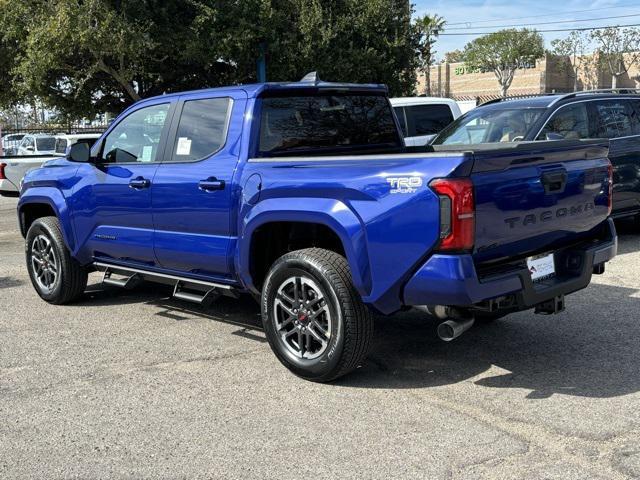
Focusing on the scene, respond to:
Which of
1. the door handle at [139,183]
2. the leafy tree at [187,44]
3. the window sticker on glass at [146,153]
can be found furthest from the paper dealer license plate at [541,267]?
the leafy tree at [187,44]

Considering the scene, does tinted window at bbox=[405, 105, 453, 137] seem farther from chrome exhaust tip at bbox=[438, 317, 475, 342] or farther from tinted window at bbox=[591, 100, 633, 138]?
chrome exhaust tip at bbox=[438, 317, 475, 342]

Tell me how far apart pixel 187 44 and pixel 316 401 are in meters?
16.3

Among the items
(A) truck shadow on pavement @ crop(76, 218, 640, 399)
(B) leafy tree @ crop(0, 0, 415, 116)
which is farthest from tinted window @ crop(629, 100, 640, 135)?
(B) leafy tree @ crop(0, 0, 415, 116)

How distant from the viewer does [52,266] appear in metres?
6.96

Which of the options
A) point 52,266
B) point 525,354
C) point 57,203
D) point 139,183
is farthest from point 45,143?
point 525,354

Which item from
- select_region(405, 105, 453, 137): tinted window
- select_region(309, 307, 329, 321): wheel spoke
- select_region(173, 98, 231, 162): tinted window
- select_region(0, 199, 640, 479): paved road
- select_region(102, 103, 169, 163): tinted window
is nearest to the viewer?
select_region(0, 199, 640, 479): paved road

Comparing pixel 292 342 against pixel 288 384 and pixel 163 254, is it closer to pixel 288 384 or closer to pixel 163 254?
pixel 288 384

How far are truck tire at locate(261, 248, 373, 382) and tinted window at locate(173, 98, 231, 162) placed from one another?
1.16 meters

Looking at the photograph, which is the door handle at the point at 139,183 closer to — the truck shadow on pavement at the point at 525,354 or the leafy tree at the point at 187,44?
the truck shadow on pavement at the point at 525,354

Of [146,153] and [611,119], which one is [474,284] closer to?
[146,153]

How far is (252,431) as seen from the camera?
3967mm

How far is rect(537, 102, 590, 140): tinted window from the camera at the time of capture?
8.80 metres

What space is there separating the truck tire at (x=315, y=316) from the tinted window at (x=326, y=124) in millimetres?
996

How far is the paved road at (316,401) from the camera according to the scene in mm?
3584
